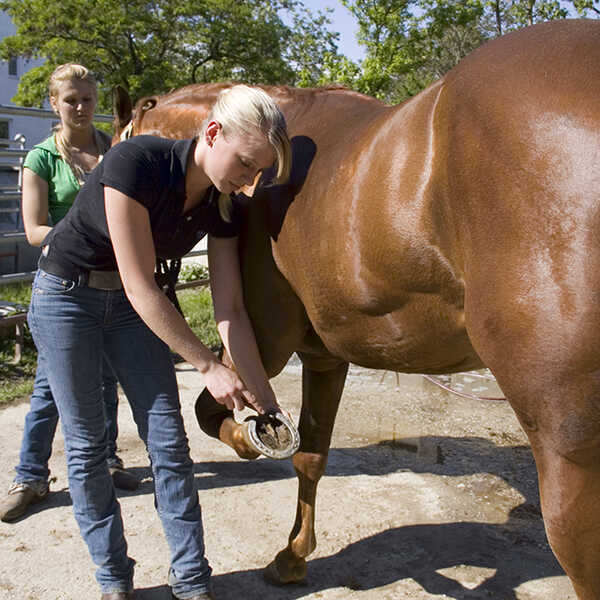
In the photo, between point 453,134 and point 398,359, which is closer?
point 453,134

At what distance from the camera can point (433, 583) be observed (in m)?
2.66

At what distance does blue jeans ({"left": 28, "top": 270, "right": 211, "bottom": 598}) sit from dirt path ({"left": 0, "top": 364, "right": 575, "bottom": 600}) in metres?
0.31

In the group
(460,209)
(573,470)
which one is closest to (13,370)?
(460,209)

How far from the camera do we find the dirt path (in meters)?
2.63

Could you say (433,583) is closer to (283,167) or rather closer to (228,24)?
(283,167)

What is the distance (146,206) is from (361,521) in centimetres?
190

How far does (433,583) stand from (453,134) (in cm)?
188

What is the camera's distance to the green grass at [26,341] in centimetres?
459

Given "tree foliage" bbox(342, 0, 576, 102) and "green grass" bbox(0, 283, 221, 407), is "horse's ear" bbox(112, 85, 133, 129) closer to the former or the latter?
"green grass" bbox(0, 283, 221, 407)

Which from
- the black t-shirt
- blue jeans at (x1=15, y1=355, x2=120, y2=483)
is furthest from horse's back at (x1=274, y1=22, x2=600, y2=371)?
blue jeans at (x1=15, y1=355, x2=120, y2=483)

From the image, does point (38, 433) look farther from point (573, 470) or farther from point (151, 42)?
point (151, 42)

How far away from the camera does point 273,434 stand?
2.26m

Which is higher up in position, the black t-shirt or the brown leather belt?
the black t-shirt

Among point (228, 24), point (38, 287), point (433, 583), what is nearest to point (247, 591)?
point (433, 583)
